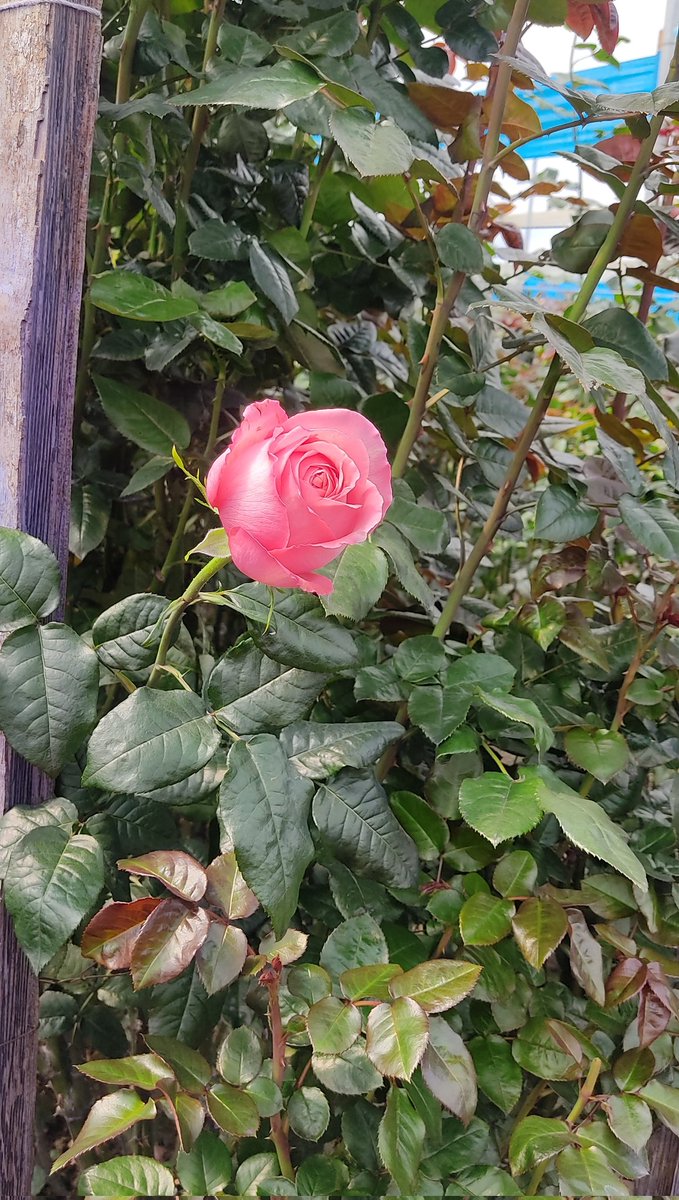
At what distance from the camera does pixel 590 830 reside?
601 mm

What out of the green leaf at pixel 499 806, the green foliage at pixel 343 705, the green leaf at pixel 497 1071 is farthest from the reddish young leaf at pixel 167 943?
the green leaf at pixel 497 1071

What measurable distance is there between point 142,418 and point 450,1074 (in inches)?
25.4

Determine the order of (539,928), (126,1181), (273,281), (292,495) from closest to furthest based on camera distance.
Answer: (292,495), (126,1181), (539,928), (273,281)

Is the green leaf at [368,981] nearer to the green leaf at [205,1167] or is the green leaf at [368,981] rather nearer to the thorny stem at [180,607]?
the green leaf at [205,1167]

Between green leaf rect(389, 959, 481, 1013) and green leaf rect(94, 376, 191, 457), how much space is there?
53 centimetres

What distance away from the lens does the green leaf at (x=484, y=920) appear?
Result: 26.7 inches

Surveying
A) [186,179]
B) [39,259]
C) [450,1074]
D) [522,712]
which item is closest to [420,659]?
[522,712]

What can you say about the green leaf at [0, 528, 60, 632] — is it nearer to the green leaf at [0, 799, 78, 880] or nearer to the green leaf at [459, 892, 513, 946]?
the green leaf at [0, 799, 78, 880]

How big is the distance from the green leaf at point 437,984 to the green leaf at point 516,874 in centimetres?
12

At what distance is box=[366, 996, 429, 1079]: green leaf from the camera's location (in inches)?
21.0

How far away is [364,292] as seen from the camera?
3.29 ft

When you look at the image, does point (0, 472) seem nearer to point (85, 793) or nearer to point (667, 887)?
point (85, 793)

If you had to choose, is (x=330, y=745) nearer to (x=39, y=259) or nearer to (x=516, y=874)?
(x=516, y=874)

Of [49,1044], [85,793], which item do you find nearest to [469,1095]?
[85,793]
